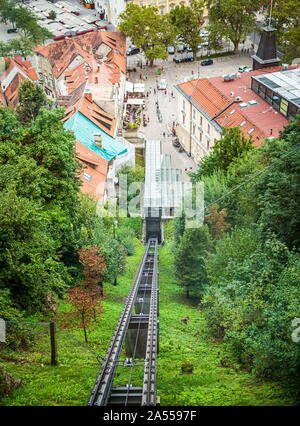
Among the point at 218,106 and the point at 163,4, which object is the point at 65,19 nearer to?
the point at 163,4

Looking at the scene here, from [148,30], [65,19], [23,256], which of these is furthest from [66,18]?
[23,256]

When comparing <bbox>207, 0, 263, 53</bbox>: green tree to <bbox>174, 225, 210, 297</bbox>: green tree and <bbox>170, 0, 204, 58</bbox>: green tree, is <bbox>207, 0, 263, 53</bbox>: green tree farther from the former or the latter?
<bbox>174, 225, 210, 297</bbox>: green tree

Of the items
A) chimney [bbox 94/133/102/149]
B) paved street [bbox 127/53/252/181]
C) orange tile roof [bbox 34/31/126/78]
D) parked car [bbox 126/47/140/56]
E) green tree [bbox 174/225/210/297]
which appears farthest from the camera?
parked car [bbox 126/47/140/56]

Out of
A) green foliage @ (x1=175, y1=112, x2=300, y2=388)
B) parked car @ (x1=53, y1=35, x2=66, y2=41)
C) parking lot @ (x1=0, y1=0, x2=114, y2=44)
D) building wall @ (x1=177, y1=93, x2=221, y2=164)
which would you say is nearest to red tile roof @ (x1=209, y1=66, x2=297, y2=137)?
building wall @ (x1=177, y1=93, x2=221, y2=164)

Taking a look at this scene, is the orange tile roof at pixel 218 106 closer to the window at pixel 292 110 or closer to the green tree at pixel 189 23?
the window at pixel 292 110

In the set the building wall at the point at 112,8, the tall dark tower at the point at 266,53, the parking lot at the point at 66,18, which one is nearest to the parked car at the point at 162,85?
the tall dark tower at the point at 266,53

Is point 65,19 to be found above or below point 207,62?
above

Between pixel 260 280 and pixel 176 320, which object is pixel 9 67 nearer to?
pixel 176 320
